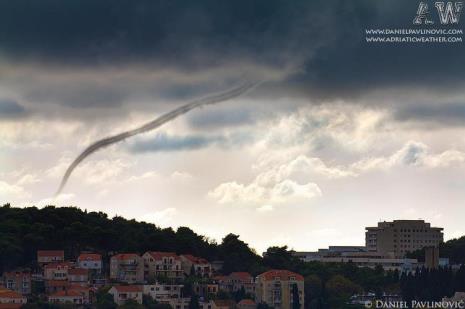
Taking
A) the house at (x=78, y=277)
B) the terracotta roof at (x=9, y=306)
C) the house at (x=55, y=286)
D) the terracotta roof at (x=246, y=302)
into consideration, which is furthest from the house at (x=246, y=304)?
the terracotta roof at (x=9, y=306)

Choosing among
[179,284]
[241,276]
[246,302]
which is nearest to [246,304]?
[246,302]

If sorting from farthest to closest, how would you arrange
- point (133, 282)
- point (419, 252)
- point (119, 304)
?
point (419, 252) → point (133, 282) → point (119, 304)

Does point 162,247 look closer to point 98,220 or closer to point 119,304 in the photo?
point 98,220

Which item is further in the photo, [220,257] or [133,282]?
[220,257]

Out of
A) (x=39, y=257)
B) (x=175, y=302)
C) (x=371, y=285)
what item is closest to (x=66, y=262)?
(x=39, y=257)

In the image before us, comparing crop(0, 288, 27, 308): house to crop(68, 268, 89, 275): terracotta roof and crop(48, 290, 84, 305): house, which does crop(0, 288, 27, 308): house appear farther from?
crop(68, 268, 89, 275): terracotta roof

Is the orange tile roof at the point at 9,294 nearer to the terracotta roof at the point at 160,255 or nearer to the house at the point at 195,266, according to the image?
the terracotta roof at the point at 160,255

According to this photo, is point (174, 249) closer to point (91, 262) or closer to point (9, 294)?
point (91, 262)

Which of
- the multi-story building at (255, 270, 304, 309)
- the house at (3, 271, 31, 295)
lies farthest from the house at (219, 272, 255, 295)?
the house at (3, 271, 31, 295)
